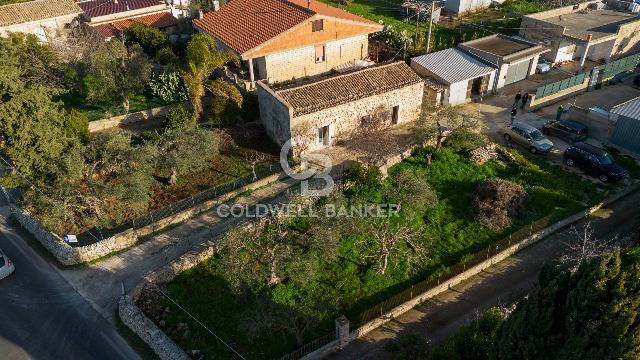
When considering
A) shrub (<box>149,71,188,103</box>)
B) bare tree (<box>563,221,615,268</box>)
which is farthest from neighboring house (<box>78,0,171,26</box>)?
bare tree (<box>563,221,615,268</box>)

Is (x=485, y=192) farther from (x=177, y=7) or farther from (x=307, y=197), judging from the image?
(x=177, y=7)

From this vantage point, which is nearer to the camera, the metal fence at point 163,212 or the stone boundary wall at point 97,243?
the stone boundary wall at point 97,243

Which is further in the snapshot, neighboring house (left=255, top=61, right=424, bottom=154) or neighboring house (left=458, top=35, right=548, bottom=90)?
neighboring house (left=458, top=35, right=548, bottom=90)

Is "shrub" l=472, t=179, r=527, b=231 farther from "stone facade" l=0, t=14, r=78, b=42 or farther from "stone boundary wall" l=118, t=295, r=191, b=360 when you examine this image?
"stone facade" l=0, t=14, r=78, b=42

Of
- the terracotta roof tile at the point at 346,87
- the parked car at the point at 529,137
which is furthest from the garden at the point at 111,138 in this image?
the parked car at the point at 529,137

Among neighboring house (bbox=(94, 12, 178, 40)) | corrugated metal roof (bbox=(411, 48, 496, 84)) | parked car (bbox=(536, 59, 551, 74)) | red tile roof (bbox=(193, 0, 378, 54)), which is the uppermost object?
red tile roof (bbox=(193, 0, 378, 54))

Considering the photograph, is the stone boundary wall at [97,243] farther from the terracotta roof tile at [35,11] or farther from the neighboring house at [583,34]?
the neighboring house at [583,34]

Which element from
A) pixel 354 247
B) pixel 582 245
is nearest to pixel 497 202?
pixel 582 245
